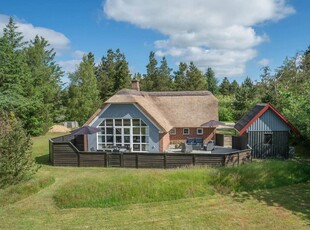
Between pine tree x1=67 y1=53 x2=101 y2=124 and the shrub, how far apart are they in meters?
27.9

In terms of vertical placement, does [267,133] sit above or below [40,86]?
below

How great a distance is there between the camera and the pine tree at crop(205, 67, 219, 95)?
277 ft

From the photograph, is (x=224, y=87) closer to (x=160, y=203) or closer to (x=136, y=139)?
(x=136, y=139)

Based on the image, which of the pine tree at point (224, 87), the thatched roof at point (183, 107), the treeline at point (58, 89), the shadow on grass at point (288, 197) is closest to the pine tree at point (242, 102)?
the treeline at point (58, 89)

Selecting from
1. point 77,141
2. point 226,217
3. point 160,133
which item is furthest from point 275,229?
point 77,141

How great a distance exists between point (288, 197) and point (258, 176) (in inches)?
76.2

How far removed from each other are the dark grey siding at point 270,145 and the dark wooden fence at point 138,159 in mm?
2592

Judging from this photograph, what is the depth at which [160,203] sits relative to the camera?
13.0 metres

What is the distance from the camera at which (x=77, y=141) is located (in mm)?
24594

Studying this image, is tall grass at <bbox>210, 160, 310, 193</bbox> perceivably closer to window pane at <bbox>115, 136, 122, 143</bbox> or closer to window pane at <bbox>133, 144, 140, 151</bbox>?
window pane at <bbox>133, 144, 140, 151</bbox>

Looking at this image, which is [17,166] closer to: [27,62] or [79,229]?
[79,229]

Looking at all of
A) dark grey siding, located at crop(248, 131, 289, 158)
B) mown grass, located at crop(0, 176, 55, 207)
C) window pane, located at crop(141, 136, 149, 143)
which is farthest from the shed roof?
mown grass, located at crop(0, 176, 55, 207)

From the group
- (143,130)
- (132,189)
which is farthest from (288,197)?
(143,130)

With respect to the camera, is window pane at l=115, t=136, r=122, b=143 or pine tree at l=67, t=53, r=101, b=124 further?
pine tree at l=67, t=53, r=101, b=124
